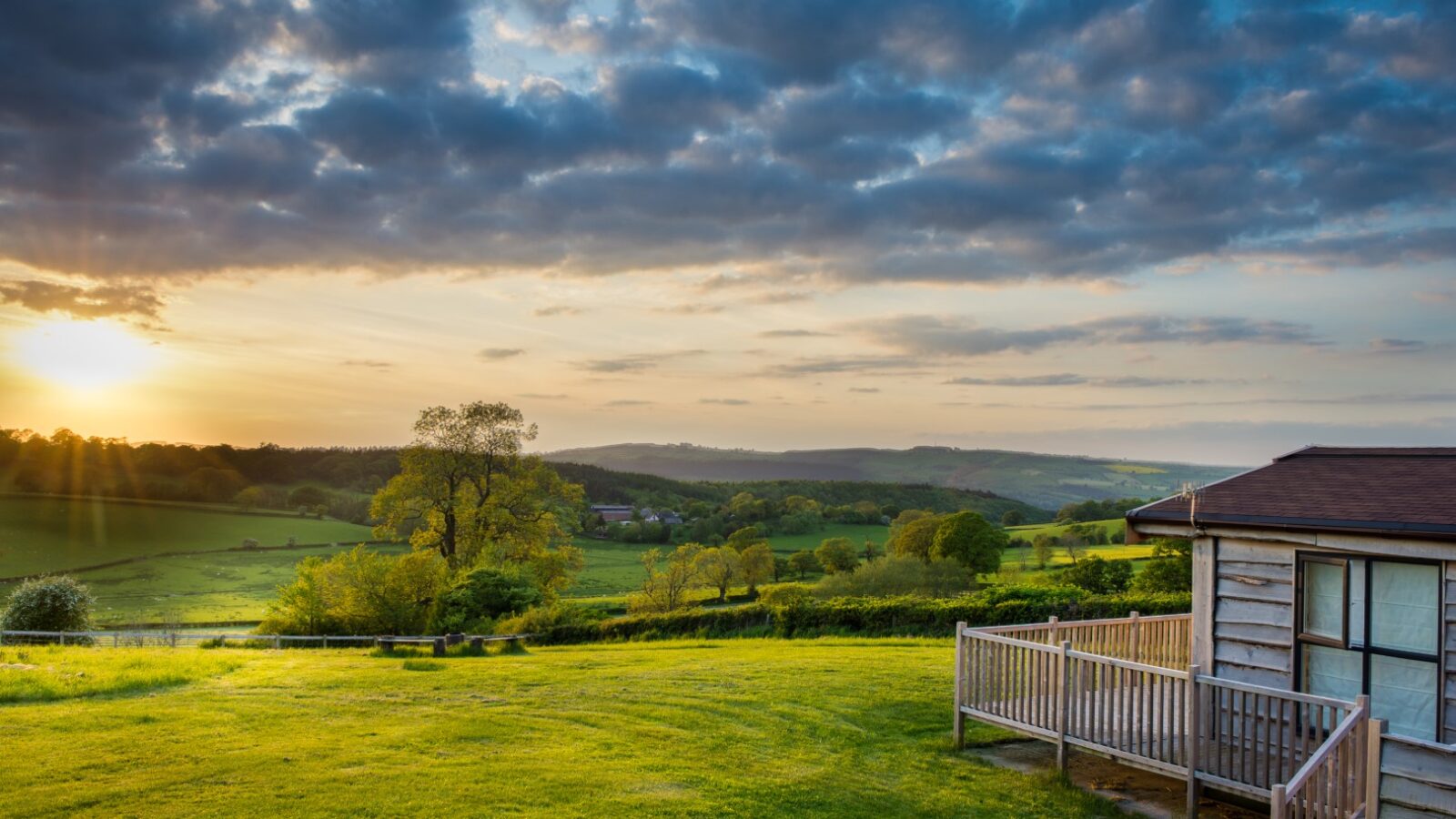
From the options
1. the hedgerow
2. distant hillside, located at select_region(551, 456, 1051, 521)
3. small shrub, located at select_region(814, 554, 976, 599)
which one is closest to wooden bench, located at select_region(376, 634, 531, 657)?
the hedgerow

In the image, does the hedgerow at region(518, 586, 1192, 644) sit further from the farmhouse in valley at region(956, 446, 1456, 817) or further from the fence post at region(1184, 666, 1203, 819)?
the fence post at region(1184, 666, 1203, 819)

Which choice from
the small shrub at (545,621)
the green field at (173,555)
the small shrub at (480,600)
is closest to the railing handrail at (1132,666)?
the small shrub at (545,621)

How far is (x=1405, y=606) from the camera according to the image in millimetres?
8859

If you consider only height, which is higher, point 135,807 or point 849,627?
point 135,807

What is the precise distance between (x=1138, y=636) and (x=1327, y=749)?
609 centimetres

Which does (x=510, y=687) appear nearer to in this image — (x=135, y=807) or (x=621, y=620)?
(x=135, y=807)

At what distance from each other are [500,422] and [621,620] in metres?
14.3

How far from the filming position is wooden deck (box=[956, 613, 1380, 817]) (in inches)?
303

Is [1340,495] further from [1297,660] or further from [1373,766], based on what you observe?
[1373,766]

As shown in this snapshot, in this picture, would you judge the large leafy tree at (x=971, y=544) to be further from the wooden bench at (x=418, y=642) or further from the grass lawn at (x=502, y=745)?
the grass lawn at (x=502, y=745)

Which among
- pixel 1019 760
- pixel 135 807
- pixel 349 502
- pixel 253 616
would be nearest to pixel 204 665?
pixel 135 807

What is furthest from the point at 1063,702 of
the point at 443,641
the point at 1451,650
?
the point at 443,641

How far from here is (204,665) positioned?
17.0 meters

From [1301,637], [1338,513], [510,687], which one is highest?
[1338,513]
